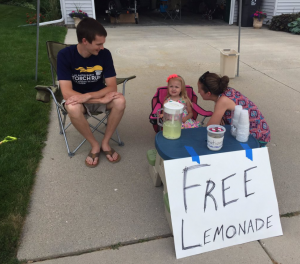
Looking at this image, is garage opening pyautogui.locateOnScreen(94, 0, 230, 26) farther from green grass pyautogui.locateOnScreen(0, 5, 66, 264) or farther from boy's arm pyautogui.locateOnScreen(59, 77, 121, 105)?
boy's arm pyautogui.locateOnScreen(59, 77, 121, 105)

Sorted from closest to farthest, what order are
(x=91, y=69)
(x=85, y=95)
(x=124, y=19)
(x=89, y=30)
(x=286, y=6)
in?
1. (x=89, y=30)
2. (x=85, y=95)
3. (x=91, y=69)
4. (x=286, y=6)
5. (x=124, y=19)

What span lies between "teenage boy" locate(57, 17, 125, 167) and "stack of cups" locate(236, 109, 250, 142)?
44.1 inches

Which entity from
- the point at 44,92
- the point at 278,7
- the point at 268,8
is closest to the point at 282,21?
the point at 278,7

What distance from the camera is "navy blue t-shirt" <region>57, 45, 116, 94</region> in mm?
2445

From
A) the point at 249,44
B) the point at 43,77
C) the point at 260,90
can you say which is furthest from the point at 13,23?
the point at 260,90

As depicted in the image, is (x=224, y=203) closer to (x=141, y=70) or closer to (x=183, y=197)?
(x=183, y=197)

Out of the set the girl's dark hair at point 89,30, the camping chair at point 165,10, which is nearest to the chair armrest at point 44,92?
the girl's dark hair at point 89,30

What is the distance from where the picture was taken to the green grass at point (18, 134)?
1825 mm

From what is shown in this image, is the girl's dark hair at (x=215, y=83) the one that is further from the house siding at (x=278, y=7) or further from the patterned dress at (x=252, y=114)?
the house siding at (x=278, y=7)

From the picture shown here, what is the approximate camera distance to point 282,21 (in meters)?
9.97

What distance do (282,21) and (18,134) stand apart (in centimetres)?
1021

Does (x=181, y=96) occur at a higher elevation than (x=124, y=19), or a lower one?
lower

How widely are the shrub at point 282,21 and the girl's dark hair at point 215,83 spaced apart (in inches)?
369

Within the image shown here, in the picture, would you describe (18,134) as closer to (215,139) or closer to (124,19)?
(215,139)
